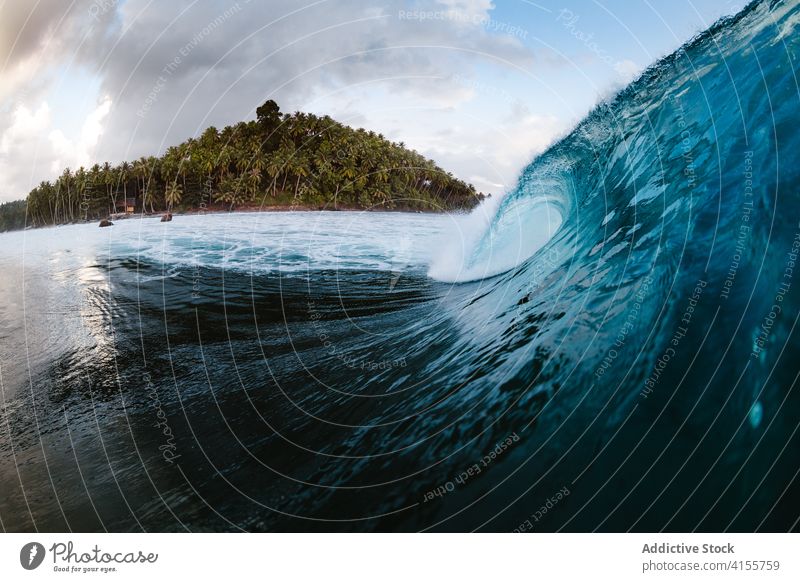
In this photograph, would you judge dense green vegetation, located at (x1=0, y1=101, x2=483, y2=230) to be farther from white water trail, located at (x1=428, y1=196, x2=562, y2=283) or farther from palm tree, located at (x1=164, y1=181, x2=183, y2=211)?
white water trail, located at (x1=428, y1=196, x2=562, y2=283)

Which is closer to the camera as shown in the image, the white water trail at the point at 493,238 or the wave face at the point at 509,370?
the wave face at the point at 509,370

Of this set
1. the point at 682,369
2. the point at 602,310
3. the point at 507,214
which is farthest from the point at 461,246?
the point at 682,369

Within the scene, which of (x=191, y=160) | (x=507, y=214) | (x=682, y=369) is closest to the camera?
(x=682, y=369)
